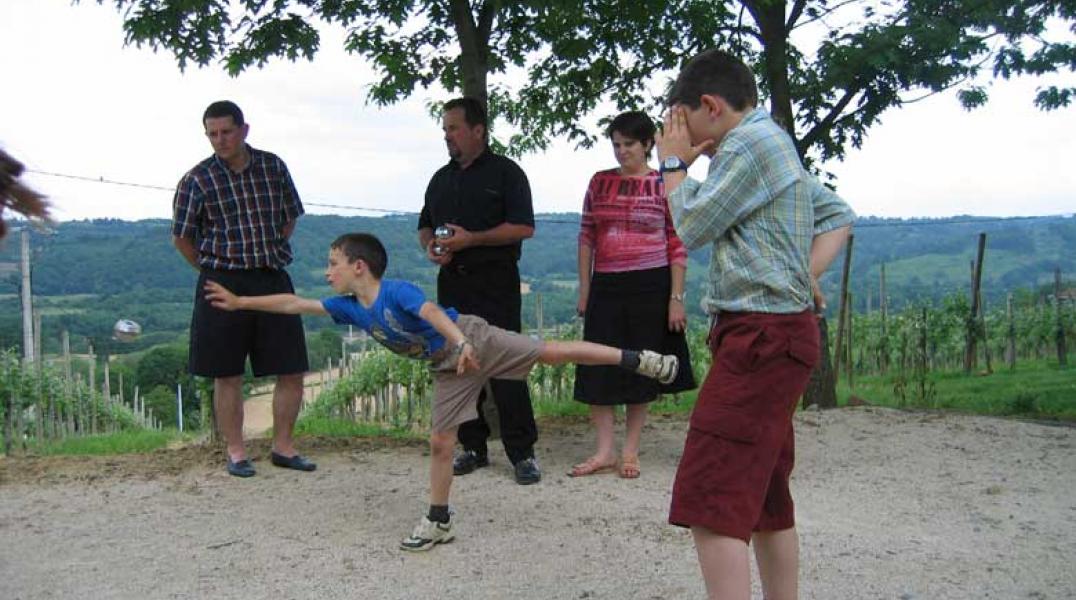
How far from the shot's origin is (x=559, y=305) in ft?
53.2

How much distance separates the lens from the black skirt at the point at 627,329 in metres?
6.25

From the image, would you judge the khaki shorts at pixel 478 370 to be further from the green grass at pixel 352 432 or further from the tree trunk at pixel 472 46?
the green grass at pixel 352 432

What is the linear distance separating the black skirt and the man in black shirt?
414 millimetres

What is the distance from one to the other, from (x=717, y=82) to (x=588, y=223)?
3.05 meters

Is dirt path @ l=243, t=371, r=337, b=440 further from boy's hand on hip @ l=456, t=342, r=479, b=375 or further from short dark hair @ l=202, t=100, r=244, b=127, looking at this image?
boy's hand on hip @ l=456, t=342, r=479, b=375

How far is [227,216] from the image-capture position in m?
6.40

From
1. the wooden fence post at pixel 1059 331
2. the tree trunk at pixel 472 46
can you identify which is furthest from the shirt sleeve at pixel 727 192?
the wooden fence post at pixel 1059 331

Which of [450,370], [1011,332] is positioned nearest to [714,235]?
[450,370]

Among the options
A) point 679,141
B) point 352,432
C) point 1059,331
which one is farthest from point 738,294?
point 1059,331

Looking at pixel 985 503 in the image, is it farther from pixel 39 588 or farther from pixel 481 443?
pixel 39 588

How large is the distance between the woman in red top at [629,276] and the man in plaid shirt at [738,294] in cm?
273

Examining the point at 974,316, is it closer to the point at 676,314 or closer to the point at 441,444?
the point at 676,314

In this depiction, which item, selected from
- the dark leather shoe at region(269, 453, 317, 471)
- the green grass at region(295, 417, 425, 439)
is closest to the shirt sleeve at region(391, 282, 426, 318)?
the dark leather shoe at region(269, 453, 317, 471)

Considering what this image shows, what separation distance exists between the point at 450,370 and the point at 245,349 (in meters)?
1.97
